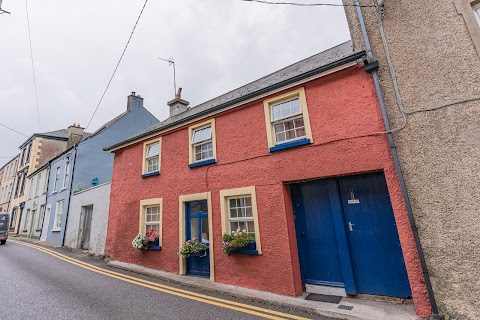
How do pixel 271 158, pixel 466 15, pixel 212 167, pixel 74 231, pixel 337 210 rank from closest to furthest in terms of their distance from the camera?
pixel 466 15, pixel 337 210, pixel 271 158, pixel 212 167, pixel 74 231

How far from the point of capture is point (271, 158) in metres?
6.69

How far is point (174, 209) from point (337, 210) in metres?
5.67

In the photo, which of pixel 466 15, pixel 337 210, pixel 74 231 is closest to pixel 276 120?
pixel 337 210

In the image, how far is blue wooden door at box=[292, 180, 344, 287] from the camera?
5754 mm

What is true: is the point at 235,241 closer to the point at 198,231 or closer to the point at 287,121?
the point at 198,231

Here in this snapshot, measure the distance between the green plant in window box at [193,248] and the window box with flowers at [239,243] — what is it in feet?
3.90

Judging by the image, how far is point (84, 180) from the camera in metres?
15.6

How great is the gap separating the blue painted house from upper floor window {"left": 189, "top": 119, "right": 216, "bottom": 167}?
6.13 m

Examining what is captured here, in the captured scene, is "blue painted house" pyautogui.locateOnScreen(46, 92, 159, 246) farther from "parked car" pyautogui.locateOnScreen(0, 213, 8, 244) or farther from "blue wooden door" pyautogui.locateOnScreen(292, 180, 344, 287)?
"blue wooden door" pyautogui.locateOnScreen(292, 180, 344, 287)

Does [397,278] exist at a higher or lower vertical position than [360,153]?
lower

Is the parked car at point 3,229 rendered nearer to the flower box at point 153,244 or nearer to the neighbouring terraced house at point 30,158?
the neighbouring terraced house at point 30,158

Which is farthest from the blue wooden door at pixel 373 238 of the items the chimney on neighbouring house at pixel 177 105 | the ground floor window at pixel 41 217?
the ground floor window at pixel 41 217

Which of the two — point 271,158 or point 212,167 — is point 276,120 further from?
point 212,167

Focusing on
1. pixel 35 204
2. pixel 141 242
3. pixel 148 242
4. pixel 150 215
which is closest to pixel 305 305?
pixel 148 242
